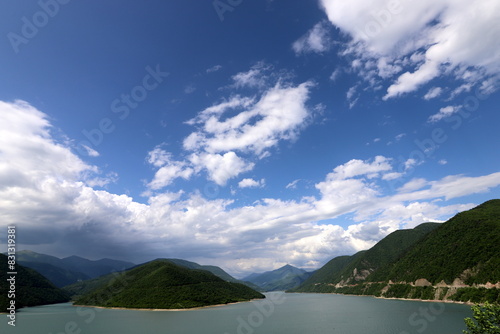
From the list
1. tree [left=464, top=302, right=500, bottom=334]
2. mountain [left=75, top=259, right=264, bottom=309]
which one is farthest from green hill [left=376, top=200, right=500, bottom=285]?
mountain [left=75, top=259, right=264, bottom=309]

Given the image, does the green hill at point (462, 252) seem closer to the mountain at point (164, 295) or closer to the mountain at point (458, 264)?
the mountain at point (458, 264)

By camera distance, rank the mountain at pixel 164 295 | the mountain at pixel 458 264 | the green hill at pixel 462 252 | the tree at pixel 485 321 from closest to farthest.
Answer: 1. the tree at pixel 485 321
2. the mountain at pixel 458 264
3. the green hill at pixel 462 252
4. the mountain at pixel 164 295

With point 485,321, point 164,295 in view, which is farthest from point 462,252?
point 164,295

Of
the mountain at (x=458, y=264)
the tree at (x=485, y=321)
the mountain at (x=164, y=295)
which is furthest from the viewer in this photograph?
the mountain at (x=164, y=295)

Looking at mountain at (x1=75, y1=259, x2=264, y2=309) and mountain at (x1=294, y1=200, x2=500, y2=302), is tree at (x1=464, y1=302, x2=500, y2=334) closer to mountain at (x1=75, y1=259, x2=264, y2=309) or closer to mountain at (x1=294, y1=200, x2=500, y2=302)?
mountain at (x1=294, y1=200, x2=500, y2=302)

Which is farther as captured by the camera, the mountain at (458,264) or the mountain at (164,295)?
the mountain at (164,295)

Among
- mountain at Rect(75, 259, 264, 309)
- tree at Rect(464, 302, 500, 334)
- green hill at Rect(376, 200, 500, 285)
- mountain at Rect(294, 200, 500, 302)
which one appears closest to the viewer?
tree at Rect(464, 302, 500, 334)

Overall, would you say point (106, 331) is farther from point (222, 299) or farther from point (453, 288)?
point (453, 288)

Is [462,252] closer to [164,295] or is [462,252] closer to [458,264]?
[458,264]

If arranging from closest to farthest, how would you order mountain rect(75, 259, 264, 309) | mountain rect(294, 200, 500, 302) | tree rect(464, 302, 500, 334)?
tree rect(464, 302, 500, 334) → mountain rect(294, 200, 500, 302) → mountain rect(75, 259, 264, 309)

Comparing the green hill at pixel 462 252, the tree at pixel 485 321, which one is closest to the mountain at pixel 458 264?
the green hill at pixel 462 252

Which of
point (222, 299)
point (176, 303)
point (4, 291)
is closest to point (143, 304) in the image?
point (176, 303)
